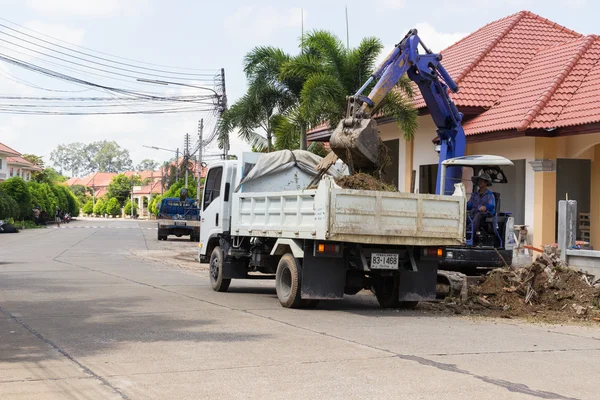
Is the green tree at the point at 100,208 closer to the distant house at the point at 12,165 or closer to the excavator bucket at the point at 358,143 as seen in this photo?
the distant house at the point at 12,165

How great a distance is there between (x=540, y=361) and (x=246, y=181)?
7.72 meters

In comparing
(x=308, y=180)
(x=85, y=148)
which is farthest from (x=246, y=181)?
(x=85, y=148)

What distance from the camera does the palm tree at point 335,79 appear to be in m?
22.0

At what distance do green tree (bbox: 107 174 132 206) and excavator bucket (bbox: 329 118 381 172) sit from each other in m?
127

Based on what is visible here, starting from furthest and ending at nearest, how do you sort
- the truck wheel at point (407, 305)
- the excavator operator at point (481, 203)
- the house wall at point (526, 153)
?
the house wall at point (526, 153)
the excavator operator at point (481, 203)
the truck wheel at point (407, 305)

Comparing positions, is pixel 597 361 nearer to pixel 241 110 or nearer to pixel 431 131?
pixel 431 131

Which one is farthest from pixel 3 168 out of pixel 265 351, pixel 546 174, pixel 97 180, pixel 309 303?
pixel 97 180

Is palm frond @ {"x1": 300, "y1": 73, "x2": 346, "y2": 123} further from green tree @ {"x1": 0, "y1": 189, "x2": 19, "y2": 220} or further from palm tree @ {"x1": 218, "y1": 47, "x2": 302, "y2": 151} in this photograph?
green tree @ {"x1": 0, "y1": 189, "x2": 19, "y2": 220}

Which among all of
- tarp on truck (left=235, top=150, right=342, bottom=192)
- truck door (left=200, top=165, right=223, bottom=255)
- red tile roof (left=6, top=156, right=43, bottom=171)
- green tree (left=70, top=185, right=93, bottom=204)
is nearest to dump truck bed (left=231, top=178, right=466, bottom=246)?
tarp on truck (left=235, top=150, right=342, bottom=192)

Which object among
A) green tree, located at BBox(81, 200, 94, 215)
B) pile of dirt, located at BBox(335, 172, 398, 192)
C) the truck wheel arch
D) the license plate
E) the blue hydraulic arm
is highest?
green tree, located at BBox(81, 200, 94, 215)

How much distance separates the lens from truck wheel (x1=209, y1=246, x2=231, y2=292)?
15.5 meters

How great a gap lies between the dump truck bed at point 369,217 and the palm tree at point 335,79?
9270mm

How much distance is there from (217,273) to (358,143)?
155 inches

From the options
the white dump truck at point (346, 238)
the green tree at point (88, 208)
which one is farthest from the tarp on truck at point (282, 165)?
the green tree at point (88, 208)
